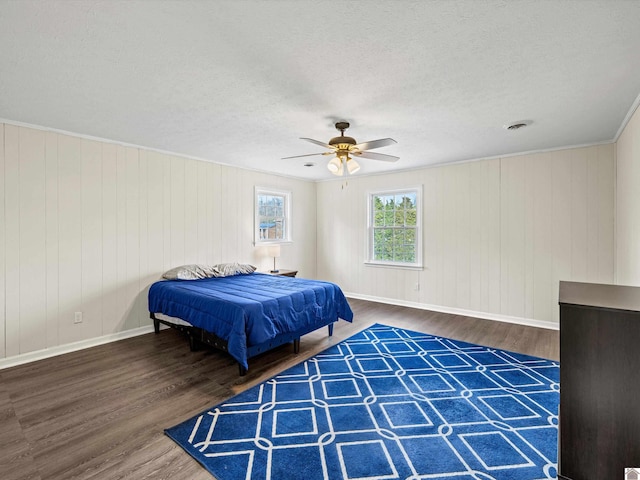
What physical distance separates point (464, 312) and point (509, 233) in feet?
4.68

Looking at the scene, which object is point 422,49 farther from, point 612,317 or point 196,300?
point 196,300

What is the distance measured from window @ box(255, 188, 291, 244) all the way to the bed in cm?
177

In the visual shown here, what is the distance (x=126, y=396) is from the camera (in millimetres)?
2711

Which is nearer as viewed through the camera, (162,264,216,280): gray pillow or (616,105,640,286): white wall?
(616,105,640,286): white wall

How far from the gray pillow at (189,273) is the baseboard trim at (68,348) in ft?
2.60

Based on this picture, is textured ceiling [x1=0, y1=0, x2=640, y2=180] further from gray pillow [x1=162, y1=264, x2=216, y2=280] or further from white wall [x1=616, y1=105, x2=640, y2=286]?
gray pillow [x1=162, y1=264, x2=216, y2=280]

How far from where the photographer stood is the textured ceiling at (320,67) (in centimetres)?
170

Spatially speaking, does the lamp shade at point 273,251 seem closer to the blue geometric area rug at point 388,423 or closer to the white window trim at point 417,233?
the white window trim at point 417,233

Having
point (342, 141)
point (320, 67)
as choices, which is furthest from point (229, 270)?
point (320, 67)

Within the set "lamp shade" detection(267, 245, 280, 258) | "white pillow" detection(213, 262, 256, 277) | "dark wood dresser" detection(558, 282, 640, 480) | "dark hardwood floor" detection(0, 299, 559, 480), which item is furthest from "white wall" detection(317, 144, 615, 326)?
"dark wood dresser" detection(558, 282, 640, 480)

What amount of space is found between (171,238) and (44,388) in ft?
7.52

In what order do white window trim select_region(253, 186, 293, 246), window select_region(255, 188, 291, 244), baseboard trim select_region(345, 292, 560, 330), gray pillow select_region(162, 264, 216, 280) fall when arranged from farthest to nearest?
window select_region(255, 188, 291, 244)
white window trim select_region(253, 186, 293, 246)
baseboard trim select_region(345, 292, 560, 330)
gray pillow select_region(162, 264, 216, 280)

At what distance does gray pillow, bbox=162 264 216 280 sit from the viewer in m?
4.36

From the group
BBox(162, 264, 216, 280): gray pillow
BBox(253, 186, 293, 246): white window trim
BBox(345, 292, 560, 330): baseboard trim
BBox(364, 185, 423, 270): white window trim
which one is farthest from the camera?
BBox(253, 186, 293, 246): white window trim
